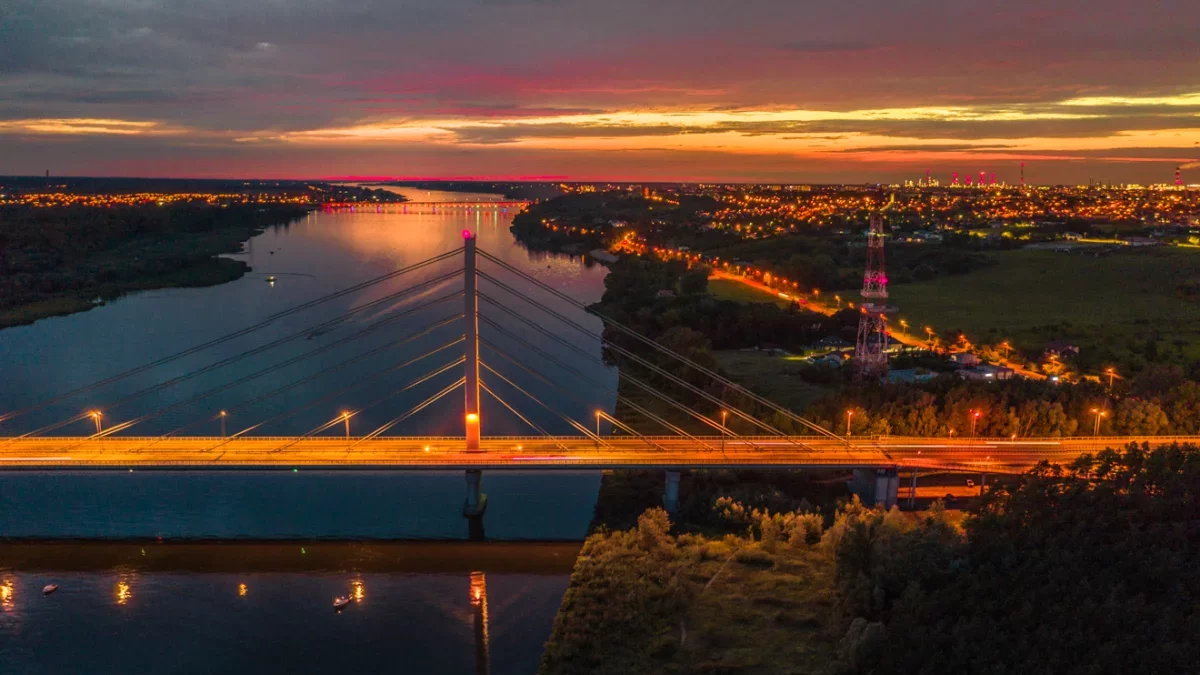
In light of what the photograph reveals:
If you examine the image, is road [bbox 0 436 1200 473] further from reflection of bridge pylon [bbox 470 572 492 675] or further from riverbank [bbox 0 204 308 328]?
riverbank [bbox 0 204 308 328]

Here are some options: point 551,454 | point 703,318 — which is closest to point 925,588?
point 551,454

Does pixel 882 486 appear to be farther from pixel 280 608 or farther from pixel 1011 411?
pixel 280 608

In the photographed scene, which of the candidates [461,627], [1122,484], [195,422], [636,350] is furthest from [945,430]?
[195,422]

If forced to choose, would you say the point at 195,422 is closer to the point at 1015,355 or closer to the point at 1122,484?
the point at 1122,484

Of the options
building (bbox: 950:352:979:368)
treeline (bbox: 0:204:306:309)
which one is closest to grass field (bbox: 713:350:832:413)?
building (bbox: 950:352:979:368)

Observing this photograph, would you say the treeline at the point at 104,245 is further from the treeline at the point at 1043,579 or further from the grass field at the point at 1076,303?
the treeline at the point at 1043,579

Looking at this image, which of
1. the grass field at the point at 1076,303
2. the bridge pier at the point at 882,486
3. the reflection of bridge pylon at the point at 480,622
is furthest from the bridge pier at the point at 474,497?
the grass field at the point at 1076,303
